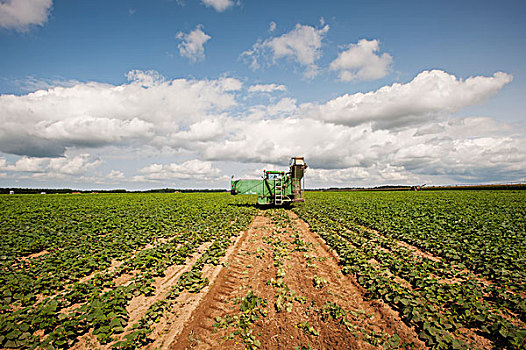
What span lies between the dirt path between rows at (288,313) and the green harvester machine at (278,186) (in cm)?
1668

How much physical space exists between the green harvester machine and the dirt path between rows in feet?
54.7

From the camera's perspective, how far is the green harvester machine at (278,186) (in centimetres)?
2598

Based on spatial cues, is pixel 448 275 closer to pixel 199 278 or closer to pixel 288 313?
pixel 288 313

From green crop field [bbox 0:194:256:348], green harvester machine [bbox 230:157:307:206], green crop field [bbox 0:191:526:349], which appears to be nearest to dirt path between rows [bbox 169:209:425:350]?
green crop field [bbox 0:191:526:349]

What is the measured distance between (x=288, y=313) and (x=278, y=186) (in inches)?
794

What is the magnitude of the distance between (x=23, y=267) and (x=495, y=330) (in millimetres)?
13964

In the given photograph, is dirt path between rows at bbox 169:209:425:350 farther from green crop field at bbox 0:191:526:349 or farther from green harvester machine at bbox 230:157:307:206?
green harvester machine at bbox 230:157:307:206

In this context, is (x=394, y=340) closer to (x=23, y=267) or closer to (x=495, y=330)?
(x=495, y=330)

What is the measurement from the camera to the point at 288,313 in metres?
5.83

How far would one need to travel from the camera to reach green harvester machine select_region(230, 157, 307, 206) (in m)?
26.0

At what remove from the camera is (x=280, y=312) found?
19.2 ft

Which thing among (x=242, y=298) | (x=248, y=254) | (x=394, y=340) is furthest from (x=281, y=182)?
(x=394, y=340)

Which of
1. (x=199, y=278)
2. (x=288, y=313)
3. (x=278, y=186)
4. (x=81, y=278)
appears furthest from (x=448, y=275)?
(x=278, y=186)

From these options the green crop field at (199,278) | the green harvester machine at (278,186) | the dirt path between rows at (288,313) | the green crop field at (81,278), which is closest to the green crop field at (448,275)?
the green crop field at (199,278)
